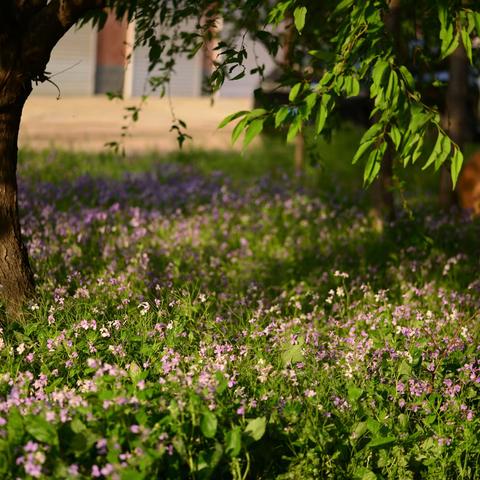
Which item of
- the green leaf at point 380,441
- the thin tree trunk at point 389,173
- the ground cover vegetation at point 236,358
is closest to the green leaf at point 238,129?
the ground cover vegetation at point 236,358

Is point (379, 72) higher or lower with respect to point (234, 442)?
higher

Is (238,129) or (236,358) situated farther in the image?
(236,358)

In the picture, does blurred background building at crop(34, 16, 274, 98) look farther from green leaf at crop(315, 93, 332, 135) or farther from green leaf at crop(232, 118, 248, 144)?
green leaf at crop(232, 118, 248, 144)

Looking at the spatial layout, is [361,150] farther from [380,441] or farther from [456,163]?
[380,441]

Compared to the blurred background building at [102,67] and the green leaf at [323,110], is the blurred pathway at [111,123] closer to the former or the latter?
the blurred background building at [102,67]

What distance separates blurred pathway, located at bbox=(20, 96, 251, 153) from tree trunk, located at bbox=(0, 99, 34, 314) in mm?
9113

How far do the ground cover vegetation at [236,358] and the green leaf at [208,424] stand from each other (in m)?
0.01

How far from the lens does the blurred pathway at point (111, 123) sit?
1859cm

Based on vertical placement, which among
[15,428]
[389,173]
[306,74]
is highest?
[306,74]

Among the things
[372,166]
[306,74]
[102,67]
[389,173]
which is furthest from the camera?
[102,67]

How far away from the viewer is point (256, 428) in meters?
4.09

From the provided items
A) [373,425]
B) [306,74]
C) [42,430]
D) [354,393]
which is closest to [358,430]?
[373,425]

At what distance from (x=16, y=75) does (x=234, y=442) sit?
305 centimetres

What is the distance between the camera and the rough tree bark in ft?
18.6
